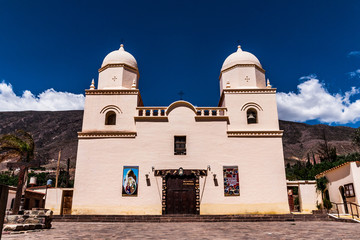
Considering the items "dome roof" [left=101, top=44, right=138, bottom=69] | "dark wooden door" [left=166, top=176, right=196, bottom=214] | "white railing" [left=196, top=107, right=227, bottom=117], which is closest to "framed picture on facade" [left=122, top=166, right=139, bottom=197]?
"dark wooden door" [left=166, top=176, right=196, bottom=214]

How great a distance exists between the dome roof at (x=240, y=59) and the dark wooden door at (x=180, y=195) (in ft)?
28.0

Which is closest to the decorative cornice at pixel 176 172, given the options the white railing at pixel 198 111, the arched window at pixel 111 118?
the white railing at pixel 198 111

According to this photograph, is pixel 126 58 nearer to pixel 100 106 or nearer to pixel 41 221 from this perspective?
pixel 100 106

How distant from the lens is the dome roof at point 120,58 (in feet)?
64.3

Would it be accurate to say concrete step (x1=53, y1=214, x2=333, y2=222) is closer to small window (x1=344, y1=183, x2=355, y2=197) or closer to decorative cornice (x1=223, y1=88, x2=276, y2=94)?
small window (x1=344, y1=183, x2=355, y2=197)

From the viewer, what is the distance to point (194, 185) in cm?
1641

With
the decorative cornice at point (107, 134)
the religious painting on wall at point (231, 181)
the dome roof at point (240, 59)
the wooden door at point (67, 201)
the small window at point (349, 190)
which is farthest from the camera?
the dome roof at point (240, 59)

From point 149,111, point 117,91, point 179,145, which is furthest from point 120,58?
point 179,145

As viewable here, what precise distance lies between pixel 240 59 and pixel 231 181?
8482 millimetres

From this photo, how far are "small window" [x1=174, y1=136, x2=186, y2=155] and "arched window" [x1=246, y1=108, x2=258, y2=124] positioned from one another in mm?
4397

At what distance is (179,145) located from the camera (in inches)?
680

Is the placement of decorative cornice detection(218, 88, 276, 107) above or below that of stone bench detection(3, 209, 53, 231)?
above

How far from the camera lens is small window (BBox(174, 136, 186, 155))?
1711 cm

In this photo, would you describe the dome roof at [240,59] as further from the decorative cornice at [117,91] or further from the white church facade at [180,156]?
the decorative cornice at [117,91]
